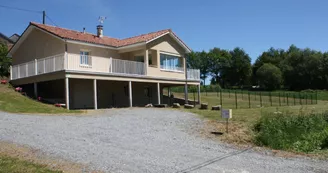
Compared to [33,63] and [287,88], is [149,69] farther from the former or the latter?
[287,88]

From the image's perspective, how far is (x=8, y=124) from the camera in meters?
11.9

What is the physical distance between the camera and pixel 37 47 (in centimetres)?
2422

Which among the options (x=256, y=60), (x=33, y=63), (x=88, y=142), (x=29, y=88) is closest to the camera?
(x=88, y=142)

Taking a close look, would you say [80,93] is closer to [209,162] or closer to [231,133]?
[231,133]

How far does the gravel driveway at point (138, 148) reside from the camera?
23.4ft

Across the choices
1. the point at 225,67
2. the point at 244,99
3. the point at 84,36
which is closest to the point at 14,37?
the point at 84,36

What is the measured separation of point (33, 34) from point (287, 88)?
245 ft

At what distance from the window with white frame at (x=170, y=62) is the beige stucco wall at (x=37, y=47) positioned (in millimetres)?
8616

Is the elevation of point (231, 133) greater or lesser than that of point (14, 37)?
lesser

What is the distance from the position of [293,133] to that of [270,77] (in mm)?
76051

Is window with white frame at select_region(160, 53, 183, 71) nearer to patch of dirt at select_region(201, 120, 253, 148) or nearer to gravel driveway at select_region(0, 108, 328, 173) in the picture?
patch of dirt at select_region(201, 120, 253, 148)

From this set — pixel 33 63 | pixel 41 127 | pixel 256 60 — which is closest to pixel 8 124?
pixel 41 127

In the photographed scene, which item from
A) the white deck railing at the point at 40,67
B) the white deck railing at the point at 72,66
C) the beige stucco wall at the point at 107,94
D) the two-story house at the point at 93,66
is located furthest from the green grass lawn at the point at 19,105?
the beige stucco wall at the point at 107,94

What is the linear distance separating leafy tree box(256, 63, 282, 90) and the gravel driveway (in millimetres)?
75823
